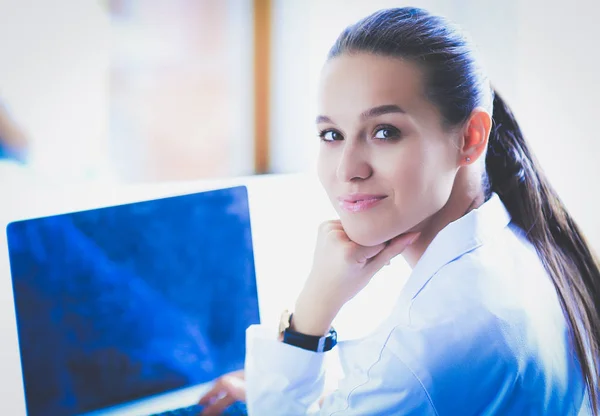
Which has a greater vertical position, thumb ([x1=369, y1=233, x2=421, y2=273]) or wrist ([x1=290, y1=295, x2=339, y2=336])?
A: thumb ([x1=369, y1=233, x2=421, y2=273])

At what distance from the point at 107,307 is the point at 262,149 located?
48 cm

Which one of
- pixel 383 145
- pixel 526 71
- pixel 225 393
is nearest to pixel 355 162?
pixel 383 145

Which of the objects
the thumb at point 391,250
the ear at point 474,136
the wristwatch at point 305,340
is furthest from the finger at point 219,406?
the ear at point 474,136

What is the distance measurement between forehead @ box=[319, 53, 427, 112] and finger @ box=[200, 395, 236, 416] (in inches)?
21.4

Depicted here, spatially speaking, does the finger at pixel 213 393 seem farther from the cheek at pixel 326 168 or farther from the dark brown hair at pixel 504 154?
the dark brown hair at pixel 504 154

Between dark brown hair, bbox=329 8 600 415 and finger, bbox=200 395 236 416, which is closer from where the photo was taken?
dark brown hair, bbox=329 8 600 415

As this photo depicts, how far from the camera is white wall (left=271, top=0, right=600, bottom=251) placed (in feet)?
4.23

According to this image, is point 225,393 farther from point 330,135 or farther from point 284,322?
point 330,135

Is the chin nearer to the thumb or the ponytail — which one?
the thumb

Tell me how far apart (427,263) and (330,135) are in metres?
0.27

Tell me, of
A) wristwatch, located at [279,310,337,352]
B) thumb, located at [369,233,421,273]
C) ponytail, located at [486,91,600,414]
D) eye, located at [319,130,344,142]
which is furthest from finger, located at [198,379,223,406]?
ponytail, located at [486,91,600,414]

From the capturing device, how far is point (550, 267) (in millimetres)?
1008

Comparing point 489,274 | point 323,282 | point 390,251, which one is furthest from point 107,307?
point 489,274

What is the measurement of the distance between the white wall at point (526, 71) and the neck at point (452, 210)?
0.37m
